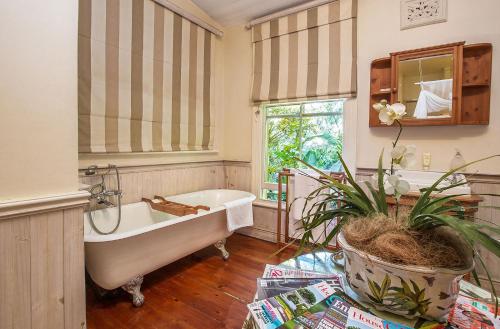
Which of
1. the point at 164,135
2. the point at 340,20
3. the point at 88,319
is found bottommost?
the point at 88,319

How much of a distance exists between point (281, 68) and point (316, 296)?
8.37 ft

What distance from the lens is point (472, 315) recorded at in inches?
26.1

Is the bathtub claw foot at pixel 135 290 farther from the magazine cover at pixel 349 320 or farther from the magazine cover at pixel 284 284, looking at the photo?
the magazine cover at pixel 349 320

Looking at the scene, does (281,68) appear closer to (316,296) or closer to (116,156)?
(116,156)

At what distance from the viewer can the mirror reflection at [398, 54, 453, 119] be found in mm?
2023

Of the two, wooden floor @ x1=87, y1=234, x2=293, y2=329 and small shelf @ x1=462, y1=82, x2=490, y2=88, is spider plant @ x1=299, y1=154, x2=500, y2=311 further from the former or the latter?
small shelf @ x1=462, y1=82, x2=490, y2=88

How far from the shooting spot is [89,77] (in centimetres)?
196

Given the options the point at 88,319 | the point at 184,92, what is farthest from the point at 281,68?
the point at 88,319

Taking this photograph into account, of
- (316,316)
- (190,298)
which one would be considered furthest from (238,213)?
(316,316)

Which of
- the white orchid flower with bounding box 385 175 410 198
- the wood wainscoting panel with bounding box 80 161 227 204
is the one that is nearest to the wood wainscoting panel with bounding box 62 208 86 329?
the wood wainscoting panel with bounding box 80 161 227 204

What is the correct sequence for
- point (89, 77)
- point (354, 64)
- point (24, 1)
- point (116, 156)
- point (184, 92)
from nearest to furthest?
point (24, 1) < point (89, 77) < point (116, 156) < point (354, 64) < point (184, 92)

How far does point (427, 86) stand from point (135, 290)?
2752mm

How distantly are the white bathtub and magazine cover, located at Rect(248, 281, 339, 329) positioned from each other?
3.89 ft

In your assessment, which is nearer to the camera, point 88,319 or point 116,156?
point 88,319
